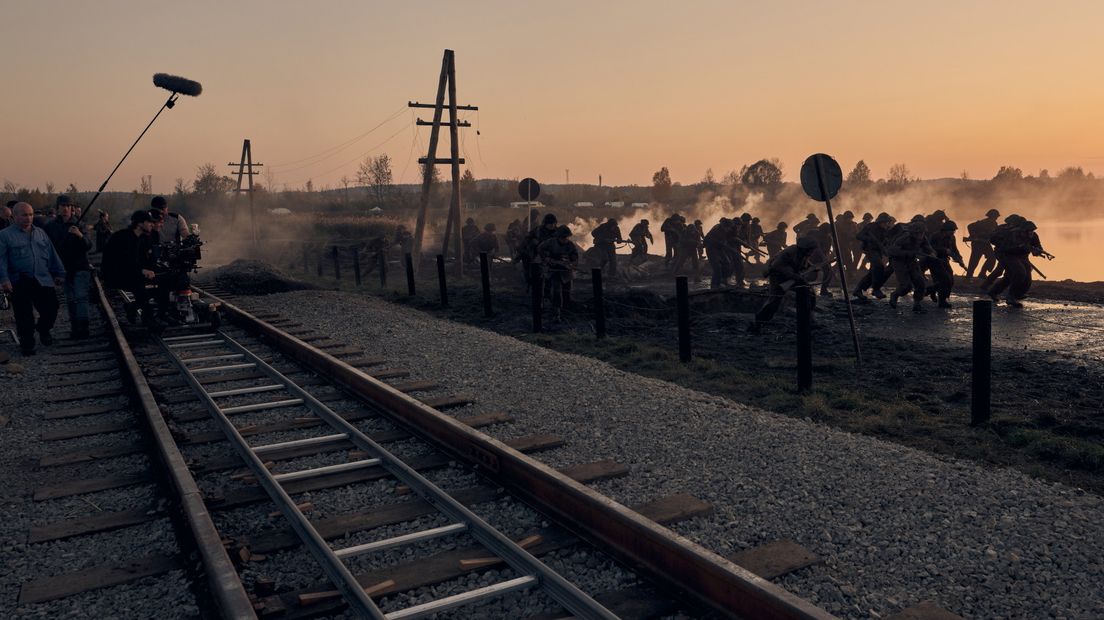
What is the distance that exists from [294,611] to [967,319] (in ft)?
43.9

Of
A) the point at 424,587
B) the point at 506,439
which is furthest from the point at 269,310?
the point at 424,587

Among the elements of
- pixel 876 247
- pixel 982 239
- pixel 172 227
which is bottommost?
pixel 876 247

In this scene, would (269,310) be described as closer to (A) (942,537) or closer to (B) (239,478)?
(B) (239,478)

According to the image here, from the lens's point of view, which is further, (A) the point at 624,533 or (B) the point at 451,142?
(B) the point at 451,142

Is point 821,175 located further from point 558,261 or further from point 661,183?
point 661,183

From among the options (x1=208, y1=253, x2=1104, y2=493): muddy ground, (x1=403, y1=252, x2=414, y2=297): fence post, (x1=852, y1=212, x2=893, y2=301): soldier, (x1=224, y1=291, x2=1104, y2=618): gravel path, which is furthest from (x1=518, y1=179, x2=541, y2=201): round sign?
(x1=224, y1=291, x2=1104, y2=618): gravel path

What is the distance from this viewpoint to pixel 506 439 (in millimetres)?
6020

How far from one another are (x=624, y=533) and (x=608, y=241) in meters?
20.0

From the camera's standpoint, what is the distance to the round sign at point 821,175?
31.7ft

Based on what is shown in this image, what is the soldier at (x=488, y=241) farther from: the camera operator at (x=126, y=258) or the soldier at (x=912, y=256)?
the camera operator at (x=126, y=258)

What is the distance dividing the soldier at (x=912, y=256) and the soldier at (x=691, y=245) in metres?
8.78

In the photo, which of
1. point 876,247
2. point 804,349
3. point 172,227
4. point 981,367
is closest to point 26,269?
point 172,227

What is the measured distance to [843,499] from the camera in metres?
4.69

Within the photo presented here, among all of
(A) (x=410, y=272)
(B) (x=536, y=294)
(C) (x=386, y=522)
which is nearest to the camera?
(C) (x=386, y=522)
